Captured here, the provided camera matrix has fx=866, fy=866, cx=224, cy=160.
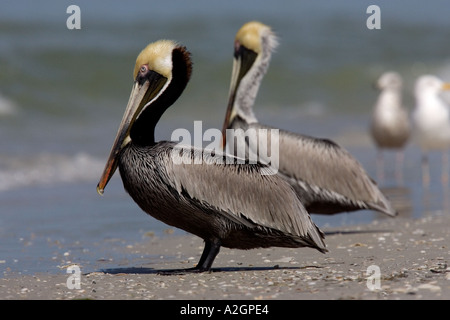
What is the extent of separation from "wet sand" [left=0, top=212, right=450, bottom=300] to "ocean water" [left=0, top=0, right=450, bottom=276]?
0.57 m

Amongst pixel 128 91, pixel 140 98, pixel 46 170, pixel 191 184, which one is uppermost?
pixel 128 91

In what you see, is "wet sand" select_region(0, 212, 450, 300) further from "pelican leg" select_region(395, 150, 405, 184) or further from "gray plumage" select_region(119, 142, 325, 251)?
"pelican leg" select_region(395, 150, 405, 184)

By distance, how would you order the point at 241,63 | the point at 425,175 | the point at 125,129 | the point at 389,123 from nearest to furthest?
the point at 125,129 < the point at 241,63 < the point at 425,175 < the point at 389,123

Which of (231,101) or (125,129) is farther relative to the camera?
(231,101)

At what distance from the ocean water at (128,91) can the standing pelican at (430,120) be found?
414 mm

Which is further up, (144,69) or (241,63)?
(241,63)

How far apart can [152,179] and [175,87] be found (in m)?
0.79

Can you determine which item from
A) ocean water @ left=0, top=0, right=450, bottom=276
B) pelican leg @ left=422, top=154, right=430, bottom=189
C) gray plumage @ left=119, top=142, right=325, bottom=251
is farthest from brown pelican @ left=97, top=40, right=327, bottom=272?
pelican leg @ left=422, top=154, right=430, bottom=189

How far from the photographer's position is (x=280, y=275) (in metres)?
5.78

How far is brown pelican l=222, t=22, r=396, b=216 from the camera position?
8.47 meters

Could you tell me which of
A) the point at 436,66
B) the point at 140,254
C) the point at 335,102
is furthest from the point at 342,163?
the point at 436,66

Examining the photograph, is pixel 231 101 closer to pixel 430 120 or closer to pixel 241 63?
pixel 241 63

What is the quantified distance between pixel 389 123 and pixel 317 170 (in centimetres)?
590

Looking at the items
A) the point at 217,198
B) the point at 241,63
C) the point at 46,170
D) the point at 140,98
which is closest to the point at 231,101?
the point at 241,63
